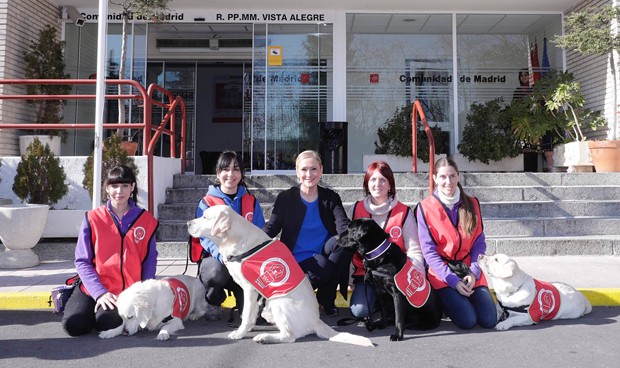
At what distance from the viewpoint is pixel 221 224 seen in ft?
11.1

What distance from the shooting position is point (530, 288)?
12.4 ft

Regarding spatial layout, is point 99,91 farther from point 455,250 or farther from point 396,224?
point 455,250

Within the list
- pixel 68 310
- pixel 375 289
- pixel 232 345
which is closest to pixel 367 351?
pixel 375 289

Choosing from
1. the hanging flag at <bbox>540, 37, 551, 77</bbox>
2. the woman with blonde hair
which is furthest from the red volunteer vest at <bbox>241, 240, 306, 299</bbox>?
the hanging flag at <bbox>540, 37, 551, 77</bbox>

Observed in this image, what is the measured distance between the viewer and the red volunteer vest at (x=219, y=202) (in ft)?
13.5

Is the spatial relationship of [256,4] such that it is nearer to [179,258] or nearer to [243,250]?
[179,258]

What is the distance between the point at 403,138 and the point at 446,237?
7181 millimetres

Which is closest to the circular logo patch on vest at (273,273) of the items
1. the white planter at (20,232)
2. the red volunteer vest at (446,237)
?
the red volunteer vest at (446,237)

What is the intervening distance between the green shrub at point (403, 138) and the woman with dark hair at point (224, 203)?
703 centimetres

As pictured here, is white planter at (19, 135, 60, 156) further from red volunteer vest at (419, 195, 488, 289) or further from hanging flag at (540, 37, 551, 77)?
hanging flag at (540, 37, 551, 77)

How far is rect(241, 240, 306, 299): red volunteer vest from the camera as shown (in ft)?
11.2

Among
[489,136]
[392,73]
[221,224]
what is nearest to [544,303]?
[221,224]

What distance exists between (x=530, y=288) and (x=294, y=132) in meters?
8.15

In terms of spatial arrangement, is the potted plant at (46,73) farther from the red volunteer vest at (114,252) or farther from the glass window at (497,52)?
the glass window at (497,52)
